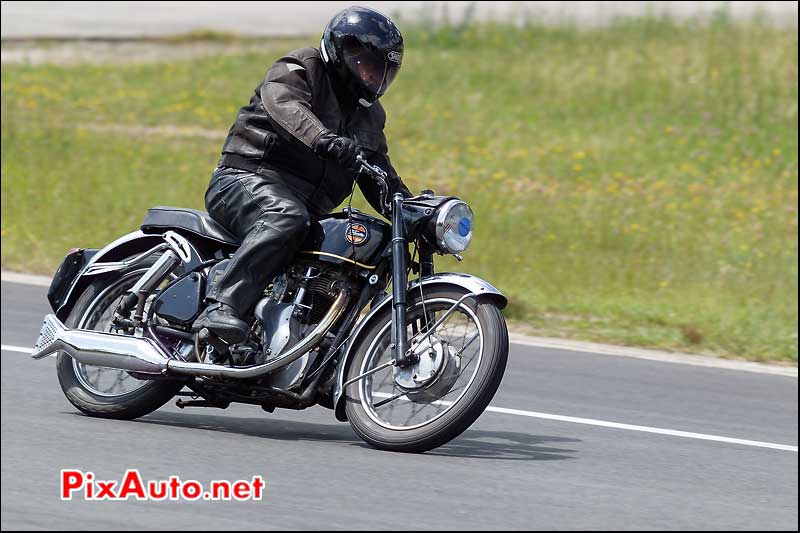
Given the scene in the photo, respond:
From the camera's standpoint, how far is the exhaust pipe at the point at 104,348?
654 cm

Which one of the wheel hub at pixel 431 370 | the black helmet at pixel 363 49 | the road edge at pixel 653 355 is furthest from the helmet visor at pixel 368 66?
the road edge at pixel 653 355

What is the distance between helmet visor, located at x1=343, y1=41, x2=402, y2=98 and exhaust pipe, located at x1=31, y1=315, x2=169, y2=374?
1.60 meters

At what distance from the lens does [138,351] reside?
658cm

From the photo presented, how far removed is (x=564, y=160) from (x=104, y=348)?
11830 mm

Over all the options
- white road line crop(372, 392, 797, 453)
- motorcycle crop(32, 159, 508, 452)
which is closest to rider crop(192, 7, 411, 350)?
motorcycle crop(32, 159, 508, 452)

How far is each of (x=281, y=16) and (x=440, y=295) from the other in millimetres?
21478

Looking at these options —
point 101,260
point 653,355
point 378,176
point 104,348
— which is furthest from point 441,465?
point 653,355

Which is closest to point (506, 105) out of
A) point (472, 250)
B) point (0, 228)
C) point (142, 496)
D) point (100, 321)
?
point (472, 250)

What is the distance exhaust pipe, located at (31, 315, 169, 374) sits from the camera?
258 inches

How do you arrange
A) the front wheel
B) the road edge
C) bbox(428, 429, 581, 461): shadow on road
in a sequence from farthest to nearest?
the road edge < bbox(428, 429, 581, 461): shadow on road < the front wheel

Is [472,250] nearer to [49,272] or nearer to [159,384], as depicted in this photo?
[49,272]

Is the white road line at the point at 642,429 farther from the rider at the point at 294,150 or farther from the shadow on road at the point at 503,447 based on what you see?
the rider at the point at 294,150

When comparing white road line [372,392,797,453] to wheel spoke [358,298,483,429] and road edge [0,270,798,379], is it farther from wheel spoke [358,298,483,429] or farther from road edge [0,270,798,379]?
road edge [0,270,798,379]

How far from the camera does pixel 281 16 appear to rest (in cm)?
2689
